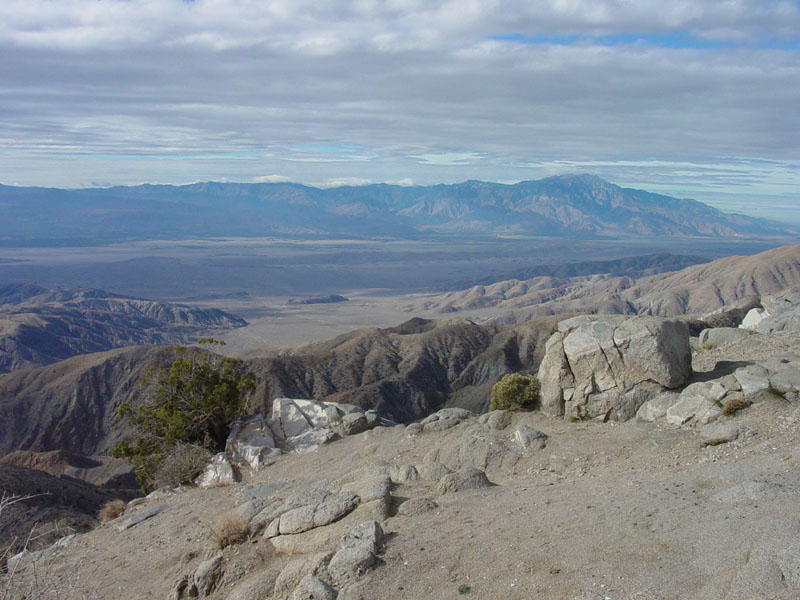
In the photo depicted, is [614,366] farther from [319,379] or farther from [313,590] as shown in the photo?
[319,379]

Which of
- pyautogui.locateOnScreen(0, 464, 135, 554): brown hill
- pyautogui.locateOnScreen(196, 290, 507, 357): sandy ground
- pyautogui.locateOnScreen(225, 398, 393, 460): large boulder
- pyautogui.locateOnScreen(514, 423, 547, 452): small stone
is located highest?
pyautogui.locateOnScreen(514, 423, 547, 452): small stone

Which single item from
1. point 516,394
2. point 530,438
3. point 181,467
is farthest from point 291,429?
point 530,438

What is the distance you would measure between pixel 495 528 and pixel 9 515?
78.7 ft

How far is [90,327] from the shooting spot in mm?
149625

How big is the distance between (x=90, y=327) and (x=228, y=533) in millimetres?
153882

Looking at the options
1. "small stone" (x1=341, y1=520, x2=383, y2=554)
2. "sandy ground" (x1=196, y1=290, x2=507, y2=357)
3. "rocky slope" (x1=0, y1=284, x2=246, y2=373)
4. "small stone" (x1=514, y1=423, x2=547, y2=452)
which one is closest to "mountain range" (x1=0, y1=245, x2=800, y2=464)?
"small stone" (x1=514, y1=423, x2=547, y2=452)

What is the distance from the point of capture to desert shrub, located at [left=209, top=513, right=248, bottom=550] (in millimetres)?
12336

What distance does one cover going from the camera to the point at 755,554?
874 cm

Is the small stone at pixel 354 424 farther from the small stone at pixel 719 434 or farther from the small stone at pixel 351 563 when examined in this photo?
the small stone at pixel 351 563

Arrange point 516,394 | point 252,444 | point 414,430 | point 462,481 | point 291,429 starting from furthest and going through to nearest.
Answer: point 291,429, point 252,444, point 414,430, point 516,394, point 462,481

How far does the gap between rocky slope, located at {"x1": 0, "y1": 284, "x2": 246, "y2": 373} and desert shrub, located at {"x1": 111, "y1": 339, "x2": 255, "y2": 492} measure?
108493 millimetres

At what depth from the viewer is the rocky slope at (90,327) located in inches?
4843

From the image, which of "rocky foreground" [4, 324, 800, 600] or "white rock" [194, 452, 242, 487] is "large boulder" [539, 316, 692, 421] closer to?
"rocky foreground" [4, 324, 800, 600]

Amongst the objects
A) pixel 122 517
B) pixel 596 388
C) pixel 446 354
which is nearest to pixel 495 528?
pixel 596 388
